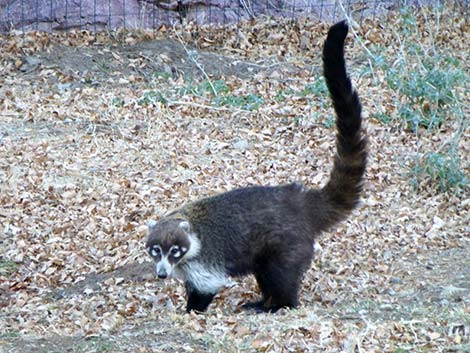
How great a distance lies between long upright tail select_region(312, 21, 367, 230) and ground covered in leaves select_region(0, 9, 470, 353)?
0.78m

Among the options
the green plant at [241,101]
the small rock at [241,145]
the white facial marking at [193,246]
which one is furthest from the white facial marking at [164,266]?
the green plant at [241,101]

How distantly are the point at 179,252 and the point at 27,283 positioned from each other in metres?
2.19

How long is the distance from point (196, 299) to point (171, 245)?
0.52 m

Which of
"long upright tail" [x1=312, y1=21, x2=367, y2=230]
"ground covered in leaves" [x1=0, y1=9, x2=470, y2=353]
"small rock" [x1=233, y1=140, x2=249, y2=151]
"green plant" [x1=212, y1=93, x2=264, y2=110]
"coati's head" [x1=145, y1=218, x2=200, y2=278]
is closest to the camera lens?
"ground covered in leaves" [x1=0, y1=9, x2=470, y2=353]

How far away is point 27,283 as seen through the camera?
31.9 ft

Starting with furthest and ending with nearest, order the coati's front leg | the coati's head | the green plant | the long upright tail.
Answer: the green plant → the coati's front leg → the coati's head → the long upright tail

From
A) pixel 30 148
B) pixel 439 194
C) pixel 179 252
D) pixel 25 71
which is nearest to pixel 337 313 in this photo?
pixel 179 252

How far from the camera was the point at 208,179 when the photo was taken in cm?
1117

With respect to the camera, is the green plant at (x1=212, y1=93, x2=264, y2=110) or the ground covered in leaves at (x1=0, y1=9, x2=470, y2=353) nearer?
the ground covered in leaves at (x1=0, y1=9, x2=470, y2=353)

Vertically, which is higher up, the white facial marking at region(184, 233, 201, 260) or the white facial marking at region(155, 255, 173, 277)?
the white facial marking at region(184, 233, 201, 260)

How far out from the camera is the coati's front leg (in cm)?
832

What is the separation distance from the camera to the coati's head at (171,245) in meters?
8.21

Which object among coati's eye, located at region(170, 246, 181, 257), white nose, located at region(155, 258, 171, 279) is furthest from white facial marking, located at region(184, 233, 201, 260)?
white nose, located at region(155, 258, 171, 279)

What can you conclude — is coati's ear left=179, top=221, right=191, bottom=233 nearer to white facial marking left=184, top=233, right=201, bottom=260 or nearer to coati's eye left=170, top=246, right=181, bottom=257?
white facial marking left=184, top=233, right=201, bottom=260
